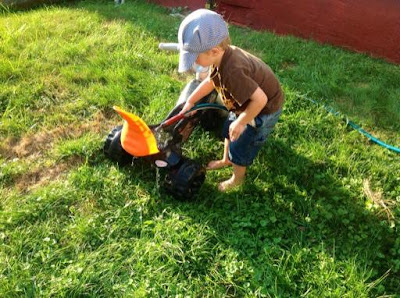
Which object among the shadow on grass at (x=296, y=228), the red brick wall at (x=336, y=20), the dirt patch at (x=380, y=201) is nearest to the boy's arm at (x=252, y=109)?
the shadow on grass at (x=296, y=228)

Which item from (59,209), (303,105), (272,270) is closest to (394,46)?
(303,105)

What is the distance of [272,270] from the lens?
2180 millimetres

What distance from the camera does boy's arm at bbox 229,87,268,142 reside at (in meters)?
2.08

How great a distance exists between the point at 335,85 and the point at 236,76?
6.06 ft

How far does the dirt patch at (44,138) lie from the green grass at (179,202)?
0.01 metres

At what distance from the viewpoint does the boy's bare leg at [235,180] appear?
2.62 meters

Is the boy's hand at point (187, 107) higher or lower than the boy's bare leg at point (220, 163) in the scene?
higher

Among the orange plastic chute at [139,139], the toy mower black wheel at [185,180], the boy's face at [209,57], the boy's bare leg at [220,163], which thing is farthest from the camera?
the boy's bare leg at [220,163]

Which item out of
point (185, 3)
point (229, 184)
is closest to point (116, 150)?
point (229, 184)

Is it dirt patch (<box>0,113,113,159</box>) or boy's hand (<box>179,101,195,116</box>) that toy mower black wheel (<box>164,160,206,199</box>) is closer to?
boy's hand (<box>179,101,195,116</box>)

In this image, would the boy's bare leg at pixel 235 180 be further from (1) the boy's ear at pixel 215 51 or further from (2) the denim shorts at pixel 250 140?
(1) the boy's ear at pixel 215 51

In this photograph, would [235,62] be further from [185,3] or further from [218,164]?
[185,3]

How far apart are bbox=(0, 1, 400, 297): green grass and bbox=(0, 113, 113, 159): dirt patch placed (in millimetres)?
12

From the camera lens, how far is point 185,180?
7.95 ft
